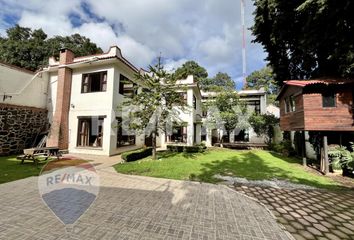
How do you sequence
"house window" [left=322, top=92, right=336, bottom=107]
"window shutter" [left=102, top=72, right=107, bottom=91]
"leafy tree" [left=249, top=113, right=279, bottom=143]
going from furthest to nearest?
"leafy tree" [left=249, top=113, right=279, bottom=143] < "window shutter" [left=102, top=72, right=107, bottom=91] < "house window" [left=322, top=92, right=336, bottom=107]

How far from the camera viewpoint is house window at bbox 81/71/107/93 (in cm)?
1296

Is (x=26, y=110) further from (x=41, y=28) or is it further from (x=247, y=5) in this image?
(x=247, y=5)

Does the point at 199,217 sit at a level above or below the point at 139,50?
below

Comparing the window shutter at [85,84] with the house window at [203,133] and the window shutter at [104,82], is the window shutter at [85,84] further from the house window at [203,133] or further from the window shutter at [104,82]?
the house window at [203,133]

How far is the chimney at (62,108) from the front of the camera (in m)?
12.6

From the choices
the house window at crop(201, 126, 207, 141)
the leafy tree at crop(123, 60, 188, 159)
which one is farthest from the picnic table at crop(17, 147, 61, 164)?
the house window at crop(201, 126, 207, 141)

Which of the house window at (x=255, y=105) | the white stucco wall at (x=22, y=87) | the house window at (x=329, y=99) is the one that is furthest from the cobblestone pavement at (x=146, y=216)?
the house window at (x=255, y=105)

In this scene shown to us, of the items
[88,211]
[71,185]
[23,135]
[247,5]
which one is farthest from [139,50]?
[88,211]

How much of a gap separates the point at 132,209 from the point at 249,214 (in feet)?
9.25

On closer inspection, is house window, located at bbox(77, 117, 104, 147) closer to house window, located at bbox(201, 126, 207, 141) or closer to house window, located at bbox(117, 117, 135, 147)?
house window, located at bbox(117, 117, 135, 147)

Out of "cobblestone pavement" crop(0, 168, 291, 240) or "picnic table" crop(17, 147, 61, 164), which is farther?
"picnic table" crop(17, 147, 61, 164)

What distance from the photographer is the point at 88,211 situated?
4.22 meters

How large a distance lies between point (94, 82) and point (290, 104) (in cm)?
1451

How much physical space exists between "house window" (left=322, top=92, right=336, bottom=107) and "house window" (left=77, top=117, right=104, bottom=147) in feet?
45.7
